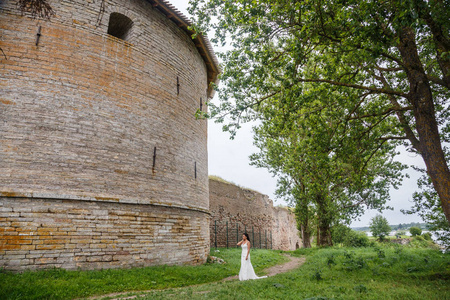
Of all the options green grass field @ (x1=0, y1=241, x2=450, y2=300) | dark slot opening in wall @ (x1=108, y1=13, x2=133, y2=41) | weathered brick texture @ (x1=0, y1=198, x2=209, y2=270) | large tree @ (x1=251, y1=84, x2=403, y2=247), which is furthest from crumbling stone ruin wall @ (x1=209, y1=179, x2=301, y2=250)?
dark slot opening in wall @ (x1=108, y1=13, x2=133, y2=41)

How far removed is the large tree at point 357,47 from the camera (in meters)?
5.73

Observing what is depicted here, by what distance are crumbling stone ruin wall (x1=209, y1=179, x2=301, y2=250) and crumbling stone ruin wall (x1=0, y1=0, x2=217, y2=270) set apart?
8369 millimetres

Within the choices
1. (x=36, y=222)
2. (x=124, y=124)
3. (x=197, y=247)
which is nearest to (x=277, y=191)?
(x=197, y=247)

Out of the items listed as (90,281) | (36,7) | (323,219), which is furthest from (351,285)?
(323,219)

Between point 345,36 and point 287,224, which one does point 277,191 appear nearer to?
point 345,36

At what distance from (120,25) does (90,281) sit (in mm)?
8316

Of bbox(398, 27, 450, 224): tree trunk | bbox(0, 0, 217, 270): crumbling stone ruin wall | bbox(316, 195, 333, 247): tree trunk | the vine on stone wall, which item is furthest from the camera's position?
bbox(316, 195, 333, 247): tree trunk

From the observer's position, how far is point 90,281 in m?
6.17

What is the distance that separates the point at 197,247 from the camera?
33.8 ft

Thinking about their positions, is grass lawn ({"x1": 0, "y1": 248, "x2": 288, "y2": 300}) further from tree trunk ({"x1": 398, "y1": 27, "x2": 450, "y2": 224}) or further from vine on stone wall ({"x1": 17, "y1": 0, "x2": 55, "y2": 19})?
tree trunk ({"x1": 398, "y1": 27, "x2": 450, "y2": 224})

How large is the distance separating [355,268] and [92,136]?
8.59m

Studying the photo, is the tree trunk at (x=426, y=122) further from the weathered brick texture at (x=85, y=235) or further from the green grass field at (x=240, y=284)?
the weathered brick texture at (x=85, y=235)

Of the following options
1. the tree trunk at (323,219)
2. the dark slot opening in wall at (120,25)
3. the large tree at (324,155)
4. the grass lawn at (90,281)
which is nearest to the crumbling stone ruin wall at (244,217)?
→ the large tree at (324,155)

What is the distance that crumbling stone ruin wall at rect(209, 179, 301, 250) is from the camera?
1916 centimetres
